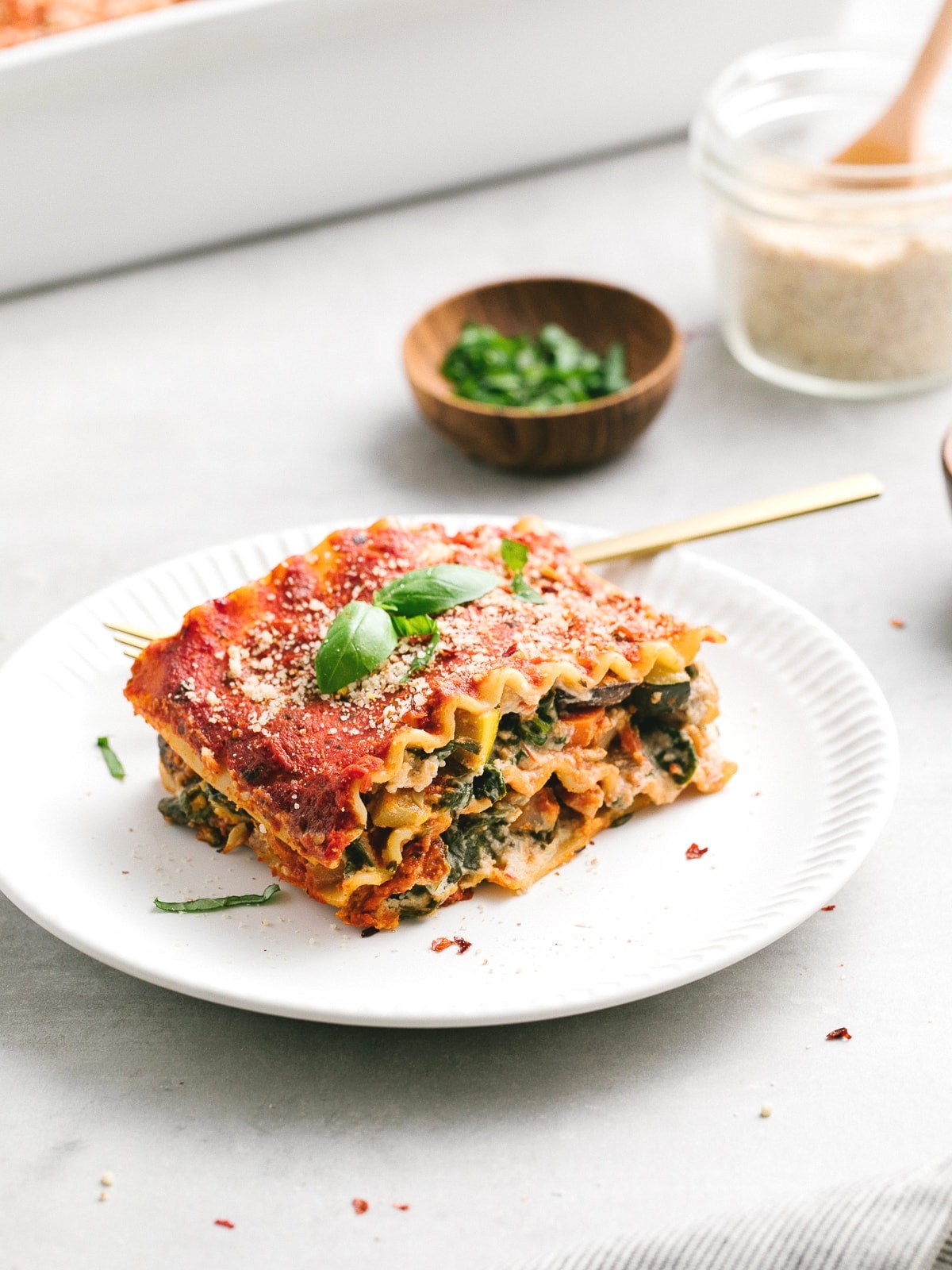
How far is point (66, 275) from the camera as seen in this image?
5133mm

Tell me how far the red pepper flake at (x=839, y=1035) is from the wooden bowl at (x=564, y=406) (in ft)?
6.38

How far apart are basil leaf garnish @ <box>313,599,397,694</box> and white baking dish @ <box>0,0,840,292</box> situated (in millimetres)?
2831

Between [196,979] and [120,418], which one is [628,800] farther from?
[120,418]

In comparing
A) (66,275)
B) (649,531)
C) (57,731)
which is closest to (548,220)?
(66,275)

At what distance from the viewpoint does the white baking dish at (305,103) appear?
459cm

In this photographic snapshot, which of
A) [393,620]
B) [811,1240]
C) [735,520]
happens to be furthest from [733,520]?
[811,1240]

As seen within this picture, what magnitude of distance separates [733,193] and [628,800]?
2260 mm

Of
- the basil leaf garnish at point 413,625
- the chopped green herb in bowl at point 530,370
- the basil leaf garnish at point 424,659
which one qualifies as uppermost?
the basil leaf garnish at point 413,625

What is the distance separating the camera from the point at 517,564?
2805mm

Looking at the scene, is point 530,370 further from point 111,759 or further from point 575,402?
point 111,759

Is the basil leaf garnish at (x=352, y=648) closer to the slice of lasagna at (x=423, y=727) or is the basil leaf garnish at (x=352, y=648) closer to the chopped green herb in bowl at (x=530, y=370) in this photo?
the slice of lasagna at (x=423, y=727)

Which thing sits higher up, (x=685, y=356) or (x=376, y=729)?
(x=376, y=729)

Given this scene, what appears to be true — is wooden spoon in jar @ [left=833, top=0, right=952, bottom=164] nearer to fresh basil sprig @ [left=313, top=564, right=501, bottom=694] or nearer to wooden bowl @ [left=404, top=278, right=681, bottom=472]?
wooden bowl @ [left=404, top=278, right=681, bottom=472]

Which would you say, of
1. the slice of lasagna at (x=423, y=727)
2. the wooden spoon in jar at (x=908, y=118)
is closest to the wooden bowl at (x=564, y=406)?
the wooden spoon in jar at (x=908, y=118)
